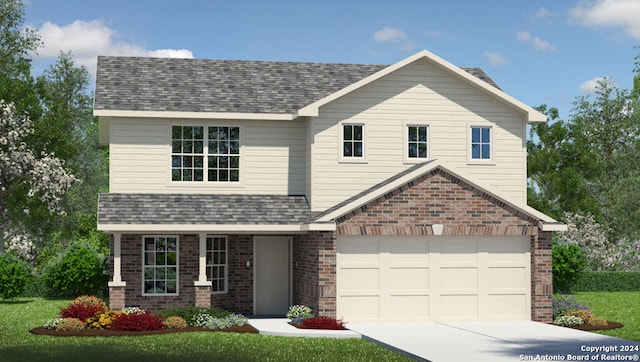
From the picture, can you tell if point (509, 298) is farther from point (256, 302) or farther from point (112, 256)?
point (112, 256)

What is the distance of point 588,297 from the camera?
36.9 metres

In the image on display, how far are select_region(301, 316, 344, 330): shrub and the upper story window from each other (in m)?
6.13

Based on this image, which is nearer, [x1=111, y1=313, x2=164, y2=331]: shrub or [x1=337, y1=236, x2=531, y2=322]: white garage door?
[x1=111, y1=313, x2=164, y2=331]: shrub

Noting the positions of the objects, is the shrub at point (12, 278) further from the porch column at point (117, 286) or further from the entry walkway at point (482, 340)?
the entry walkway at point (482, 340)

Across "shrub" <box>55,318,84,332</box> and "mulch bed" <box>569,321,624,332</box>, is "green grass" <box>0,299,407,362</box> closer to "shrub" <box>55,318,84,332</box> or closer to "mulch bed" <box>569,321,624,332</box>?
"shrub" <box>55,318,84,332</box>

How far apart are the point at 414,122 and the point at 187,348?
11.1 m

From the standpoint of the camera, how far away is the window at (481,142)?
27.9 m

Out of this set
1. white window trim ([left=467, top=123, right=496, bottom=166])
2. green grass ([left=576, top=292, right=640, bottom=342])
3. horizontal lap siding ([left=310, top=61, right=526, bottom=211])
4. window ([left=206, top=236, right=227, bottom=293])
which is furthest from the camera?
white window trim ([left=467, top=123, right=496, bottom=166])

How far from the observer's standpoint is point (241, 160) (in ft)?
90.2

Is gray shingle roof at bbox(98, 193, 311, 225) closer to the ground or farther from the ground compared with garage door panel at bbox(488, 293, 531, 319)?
farther from the ground

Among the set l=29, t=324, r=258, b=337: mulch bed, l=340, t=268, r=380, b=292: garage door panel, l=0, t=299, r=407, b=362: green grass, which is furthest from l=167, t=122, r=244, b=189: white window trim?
l=0, t=299, r=407, b=362: green grass

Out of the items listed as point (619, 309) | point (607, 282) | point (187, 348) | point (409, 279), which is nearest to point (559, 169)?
point (607, 282)

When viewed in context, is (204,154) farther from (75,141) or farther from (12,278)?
(75,141)

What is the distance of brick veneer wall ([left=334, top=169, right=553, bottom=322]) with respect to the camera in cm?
2467
